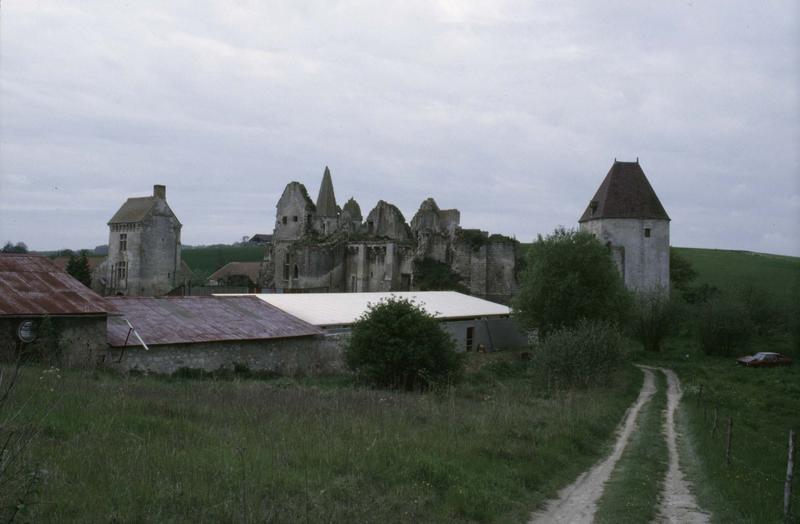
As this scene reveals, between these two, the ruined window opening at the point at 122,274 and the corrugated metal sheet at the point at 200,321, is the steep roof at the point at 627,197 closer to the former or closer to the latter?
the corrugated metal sheet at the point at 200,321

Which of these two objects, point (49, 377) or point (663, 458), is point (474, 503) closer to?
point (663, 458)

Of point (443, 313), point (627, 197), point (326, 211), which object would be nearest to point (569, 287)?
point (443, 313)

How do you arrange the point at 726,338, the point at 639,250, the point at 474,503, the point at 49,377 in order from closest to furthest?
the point at 474,503 < the point at 49,377 < the point at 726,338 < the point at 639,250

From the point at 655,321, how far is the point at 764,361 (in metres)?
6.21

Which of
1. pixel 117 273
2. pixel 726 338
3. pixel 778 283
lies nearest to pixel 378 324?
pixel 726 338

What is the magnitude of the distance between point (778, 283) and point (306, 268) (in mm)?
43385

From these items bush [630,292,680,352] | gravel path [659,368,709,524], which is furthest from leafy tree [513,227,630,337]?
gravel path [659,368,709,524]

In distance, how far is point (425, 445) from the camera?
959 cm

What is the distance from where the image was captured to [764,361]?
33.4m

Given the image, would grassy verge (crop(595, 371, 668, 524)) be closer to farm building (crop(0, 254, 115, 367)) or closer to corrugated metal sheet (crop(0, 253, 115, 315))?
farm building (crop(0, 254, 115, 367))

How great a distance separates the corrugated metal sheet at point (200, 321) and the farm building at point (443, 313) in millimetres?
1391

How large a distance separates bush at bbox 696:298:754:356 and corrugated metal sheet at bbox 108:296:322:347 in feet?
75.9

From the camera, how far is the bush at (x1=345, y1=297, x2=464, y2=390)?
2017 cm

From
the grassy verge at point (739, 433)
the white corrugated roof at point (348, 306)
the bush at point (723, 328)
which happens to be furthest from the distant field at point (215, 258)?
the grassy verge at point (739, 433)
